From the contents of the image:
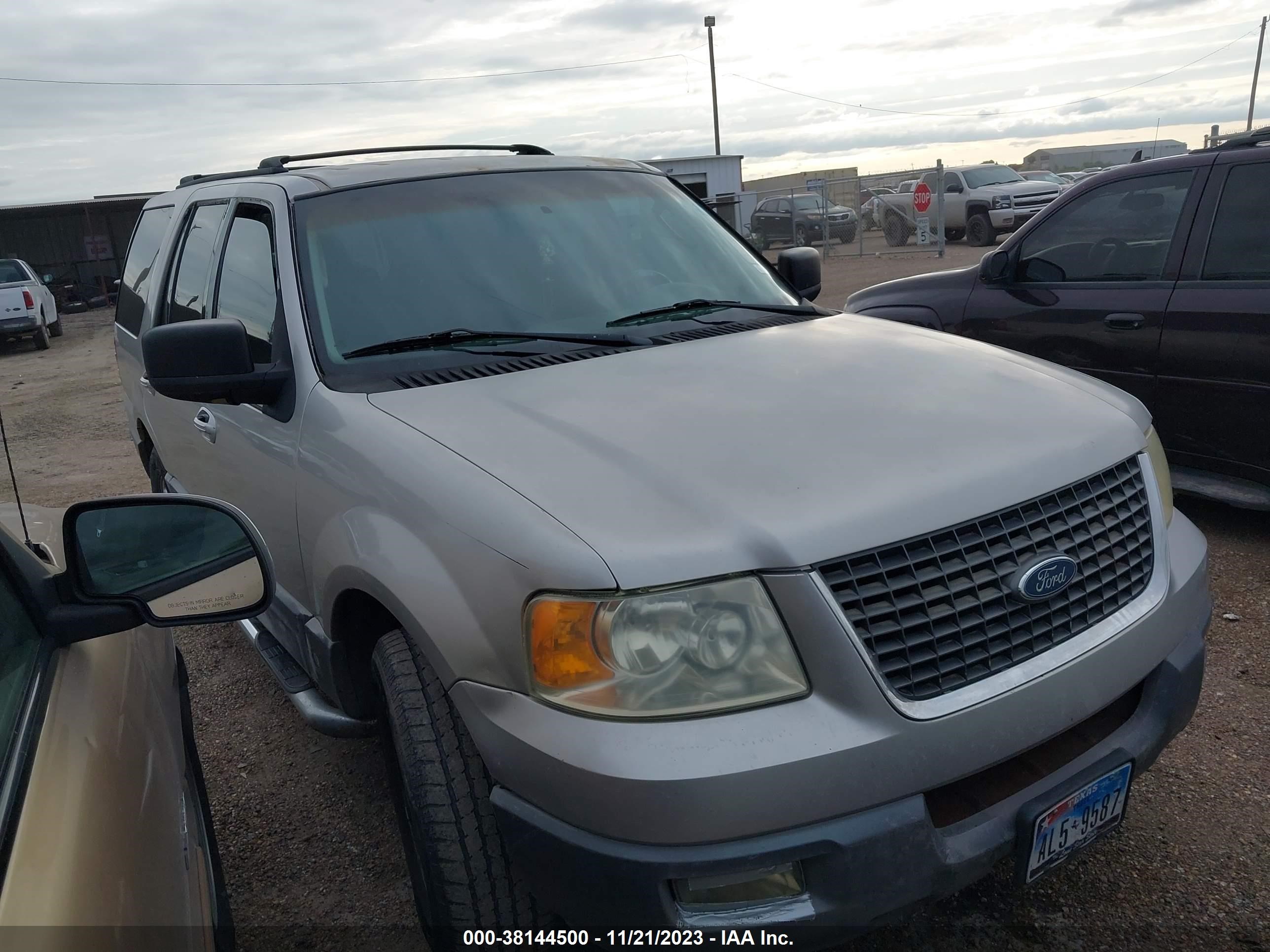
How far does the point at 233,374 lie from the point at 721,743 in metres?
1.73

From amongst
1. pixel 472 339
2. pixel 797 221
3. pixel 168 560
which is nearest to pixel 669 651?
pixel 168 560

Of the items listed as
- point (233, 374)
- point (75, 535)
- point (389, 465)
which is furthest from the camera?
point (233, 374)

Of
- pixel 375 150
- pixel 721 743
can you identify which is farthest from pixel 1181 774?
pixel 375 150

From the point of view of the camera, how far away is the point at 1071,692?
1.97 m

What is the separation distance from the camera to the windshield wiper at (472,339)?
272 cm

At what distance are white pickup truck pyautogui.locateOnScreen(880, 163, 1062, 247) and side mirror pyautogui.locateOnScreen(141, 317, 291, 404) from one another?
811 inches

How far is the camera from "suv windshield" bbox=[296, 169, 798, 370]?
2.84m

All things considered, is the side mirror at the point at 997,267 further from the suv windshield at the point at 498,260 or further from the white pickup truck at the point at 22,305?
the white pickup truck at the point at 22,305

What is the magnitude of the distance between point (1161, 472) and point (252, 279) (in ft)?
8.80

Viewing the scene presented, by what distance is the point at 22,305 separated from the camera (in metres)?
18.8

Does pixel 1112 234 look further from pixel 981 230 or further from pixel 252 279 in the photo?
pixel 981 230

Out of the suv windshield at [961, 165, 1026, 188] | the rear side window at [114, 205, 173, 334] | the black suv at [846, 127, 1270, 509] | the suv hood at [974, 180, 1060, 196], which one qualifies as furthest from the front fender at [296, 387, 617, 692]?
the suv windshield at [961, 165, 1026, 188]

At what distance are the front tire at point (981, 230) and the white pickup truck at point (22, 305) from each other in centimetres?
1934

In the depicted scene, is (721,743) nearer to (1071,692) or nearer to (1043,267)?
(1071,692)
